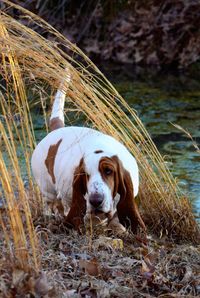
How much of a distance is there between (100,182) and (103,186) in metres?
0.03

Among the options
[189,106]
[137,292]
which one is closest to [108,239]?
[137,292]

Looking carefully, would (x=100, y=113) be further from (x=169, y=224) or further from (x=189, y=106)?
(x=189, y=106)

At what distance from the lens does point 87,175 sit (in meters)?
5.45

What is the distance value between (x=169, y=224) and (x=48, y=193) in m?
0.86

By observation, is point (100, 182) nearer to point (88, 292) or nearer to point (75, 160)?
point (75, 160)

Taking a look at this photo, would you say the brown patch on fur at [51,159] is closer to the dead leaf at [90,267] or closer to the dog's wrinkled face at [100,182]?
the dog's wrinkled face at [100,182]

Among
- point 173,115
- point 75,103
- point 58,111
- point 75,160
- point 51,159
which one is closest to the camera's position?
point 75,160

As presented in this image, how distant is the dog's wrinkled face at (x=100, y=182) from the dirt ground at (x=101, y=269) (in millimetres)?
207

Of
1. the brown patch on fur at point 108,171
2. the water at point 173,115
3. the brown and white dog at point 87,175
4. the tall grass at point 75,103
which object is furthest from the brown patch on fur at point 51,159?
the water at point 173,115

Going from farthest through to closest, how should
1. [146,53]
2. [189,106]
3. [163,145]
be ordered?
1. [146,53]
2. [189,106]
3. [163,145]

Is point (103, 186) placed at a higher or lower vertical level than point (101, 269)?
higher

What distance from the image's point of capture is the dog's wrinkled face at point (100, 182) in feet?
17.4

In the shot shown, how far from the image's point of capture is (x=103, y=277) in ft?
15.6

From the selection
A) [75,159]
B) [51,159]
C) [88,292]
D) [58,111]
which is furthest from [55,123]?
[88,292]
